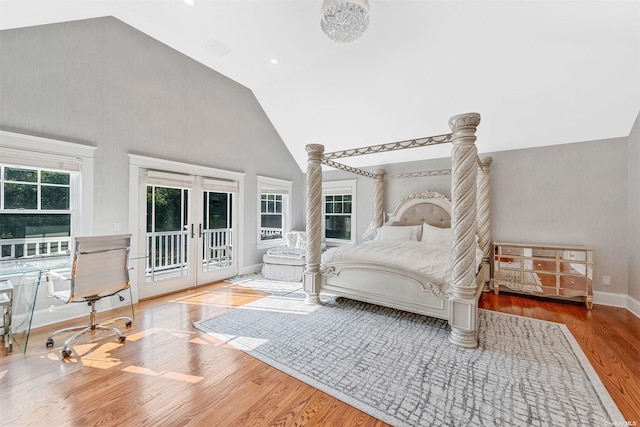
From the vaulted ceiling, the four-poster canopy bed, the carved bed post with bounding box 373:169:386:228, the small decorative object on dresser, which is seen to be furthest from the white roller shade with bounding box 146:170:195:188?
the small decorative object on dresser

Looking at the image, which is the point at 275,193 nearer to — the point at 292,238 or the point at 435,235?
the point at 292,238

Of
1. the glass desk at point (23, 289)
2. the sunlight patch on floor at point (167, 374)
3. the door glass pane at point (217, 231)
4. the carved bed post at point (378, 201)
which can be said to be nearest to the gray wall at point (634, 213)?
the carved bed post at point (378, 201)

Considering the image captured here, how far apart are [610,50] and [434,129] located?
2089 mm

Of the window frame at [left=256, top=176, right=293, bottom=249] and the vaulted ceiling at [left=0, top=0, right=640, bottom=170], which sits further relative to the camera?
the window frame at [left=256, top=176, right=293, bottom=249]

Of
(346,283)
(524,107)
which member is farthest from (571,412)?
(524,107)

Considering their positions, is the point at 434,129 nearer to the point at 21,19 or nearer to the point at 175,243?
the point at 175,243

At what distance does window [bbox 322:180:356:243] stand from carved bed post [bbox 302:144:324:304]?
2412 mm

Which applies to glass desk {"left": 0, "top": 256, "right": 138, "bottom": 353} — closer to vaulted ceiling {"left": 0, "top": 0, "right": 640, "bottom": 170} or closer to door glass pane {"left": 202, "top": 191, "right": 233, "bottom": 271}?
door glass pane {"left": 202, "top": 191, "right": 233, "bottom": 271}

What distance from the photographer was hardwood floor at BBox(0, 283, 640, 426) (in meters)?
1.65

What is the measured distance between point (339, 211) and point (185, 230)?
3.37 m

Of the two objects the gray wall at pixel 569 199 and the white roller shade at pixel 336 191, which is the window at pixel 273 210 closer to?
the white roller shade at pixel 336 191

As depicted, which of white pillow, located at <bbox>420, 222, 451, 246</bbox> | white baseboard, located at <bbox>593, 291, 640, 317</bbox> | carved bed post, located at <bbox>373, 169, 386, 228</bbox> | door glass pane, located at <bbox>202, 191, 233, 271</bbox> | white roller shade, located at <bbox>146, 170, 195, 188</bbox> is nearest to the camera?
white baseboard, located at <bbox>593, 291, 640, 317</bbox>

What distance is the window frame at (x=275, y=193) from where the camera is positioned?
5656mm

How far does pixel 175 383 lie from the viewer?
1.98 metres
